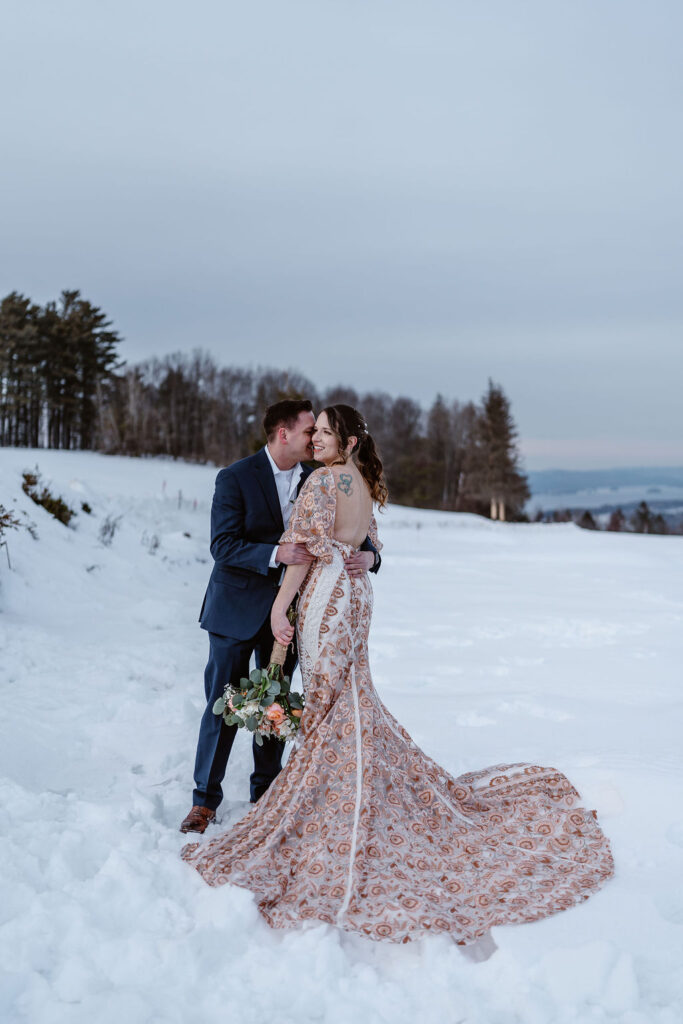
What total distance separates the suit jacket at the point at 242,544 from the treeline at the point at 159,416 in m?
27.9

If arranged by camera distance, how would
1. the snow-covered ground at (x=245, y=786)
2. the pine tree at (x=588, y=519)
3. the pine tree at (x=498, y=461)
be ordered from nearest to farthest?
the snow-covered ground at (x=245, y=786), the pine tree at (x=498, y=461), the pine tree at (x=588, y=519)

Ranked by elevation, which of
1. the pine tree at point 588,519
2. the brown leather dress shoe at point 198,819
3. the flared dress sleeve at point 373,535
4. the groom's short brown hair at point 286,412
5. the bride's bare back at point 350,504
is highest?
the groom's short brown hair at point 286,412

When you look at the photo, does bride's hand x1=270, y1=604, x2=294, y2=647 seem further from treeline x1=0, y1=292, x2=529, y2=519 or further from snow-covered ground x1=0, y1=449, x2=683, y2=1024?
treeline x1=0, y1=292, x2=529, y2=519

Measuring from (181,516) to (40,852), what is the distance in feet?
49.7

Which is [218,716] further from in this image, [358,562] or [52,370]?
[52,370]

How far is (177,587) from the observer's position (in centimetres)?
1084

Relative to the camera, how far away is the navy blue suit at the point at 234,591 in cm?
396

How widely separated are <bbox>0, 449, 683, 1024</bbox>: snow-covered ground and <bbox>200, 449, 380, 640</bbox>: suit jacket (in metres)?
1.04

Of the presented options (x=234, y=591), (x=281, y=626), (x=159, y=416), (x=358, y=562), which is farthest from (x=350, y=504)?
(x=159, y=416)

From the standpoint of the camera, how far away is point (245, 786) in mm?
4504

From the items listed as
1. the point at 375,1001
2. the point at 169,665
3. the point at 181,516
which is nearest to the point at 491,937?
the point at 375,1001

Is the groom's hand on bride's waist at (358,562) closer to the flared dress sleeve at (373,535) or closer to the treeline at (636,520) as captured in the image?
the flared dress sleeve at (373,535)

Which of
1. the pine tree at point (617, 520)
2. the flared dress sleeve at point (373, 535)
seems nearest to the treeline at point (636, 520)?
the pine tree at point (617, 520)

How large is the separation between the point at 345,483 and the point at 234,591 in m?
0.82
